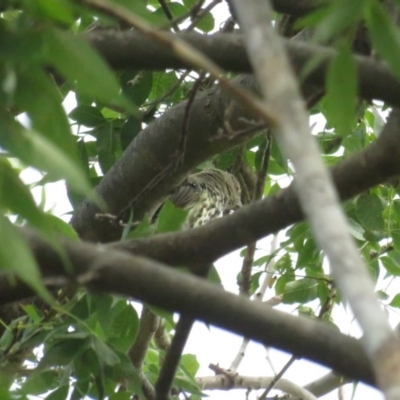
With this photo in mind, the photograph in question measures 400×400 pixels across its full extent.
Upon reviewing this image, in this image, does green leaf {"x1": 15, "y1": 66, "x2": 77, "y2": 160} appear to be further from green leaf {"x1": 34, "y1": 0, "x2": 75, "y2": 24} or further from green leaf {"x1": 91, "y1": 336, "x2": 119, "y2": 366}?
green leaf {"x1": 91, "y1": 336, "x2": 119, "y2": 366}

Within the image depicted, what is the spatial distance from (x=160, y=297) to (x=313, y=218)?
1.34 feet

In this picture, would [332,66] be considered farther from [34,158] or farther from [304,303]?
[304,303]

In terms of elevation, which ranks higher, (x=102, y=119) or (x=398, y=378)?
(x=102, y=119)

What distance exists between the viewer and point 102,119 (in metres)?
3.29

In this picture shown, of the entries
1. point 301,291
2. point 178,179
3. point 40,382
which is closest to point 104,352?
point 40,382

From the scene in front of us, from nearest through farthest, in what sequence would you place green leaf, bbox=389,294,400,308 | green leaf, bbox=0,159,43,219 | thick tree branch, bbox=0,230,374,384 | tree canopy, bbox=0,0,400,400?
tree canopy, bbox=0,0,400,400 < green leaf, bbox=0,159,43,219 < thick tree branch, bbox=0,230,374,384 < green leaf, bbox=389,294,400,308

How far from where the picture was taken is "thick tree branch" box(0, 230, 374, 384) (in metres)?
1.18

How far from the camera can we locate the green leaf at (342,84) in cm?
119

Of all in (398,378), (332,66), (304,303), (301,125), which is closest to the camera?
(398,378)

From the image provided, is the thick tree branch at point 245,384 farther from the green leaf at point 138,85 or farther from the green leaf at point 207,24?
the green leaf at point 207,24

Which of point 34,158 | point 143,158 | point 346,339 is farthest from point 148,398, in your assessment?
point 34,158

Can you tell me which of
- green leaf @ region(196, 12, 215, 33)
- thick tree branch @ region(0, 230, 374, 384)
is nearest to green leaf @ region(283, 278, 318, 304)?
green leaf @ region(196, 12, 215, 33)

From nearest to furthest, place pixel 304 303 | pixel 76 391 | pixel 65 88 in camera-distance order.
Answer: pixel 76 391
pixel 65 88
pixel 304 303

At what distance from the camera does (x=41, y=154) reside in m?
1.04
